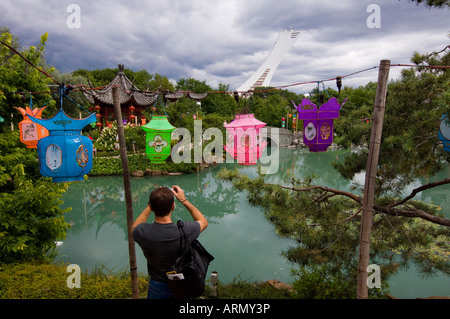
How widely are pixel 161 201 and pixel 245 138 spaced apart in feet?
5.45

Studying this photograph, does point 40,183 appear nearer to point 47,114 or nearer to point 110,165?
→ point 47,114

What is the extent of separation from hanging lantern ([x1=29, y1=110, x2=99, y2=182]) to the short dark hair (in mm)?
1207

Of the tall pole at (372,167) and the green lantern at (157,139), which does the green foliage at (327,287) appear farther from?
the green lantern at (157,139)

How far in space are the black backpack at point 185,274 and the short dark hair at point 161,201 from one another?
0.10m

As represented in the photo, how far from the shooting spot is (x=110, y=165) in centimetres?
1224

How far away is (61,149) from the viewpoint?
219 centimetres

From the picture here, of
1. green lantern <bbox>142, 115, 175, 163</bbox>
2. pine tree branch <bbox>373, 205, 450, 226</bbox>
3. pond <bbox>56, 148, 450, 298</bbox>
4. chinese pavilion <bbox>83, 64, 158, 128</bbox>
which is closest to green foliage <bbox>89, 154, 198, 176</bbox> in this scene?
pond <bbox>56, 148, 450, 298</bbox>

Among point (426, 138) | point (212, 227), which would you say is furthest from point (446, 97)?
point (212, 227)

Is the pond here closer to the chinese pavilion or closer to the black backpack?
the black backpack

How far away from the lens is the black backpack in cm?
138

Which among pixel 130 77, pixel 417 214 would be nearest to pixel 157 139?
pixel 417 214

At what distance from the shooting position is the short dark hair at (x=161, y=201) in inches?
53.9

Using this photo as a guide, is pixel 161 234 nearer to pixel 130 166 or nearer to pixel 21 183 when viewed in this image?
pixel 21 183
